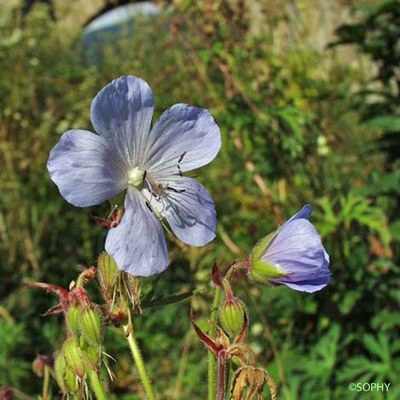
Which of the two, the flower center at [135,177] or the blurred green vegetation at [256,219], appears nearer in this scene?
the flower center at [135,177]

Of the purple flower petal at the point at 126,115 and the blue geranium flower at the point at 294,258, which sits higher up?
the purple flower petal at the point at 126,115

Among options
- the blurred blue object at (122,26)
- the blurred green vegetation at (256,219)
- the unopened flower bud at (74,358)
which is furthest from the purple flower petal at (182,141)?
the blurred blue object at (122,26)

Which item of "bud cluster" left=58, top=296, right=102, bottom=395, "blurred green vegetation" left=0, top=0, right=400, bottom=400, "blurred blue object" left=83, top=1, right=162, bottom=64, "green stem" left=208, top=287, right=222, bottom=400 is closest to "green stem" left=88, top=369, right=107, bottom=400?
"bud cluster" left=58, top=296, right=102, bottom=395

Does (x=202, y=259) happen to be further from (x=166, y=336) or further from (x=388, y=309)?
(x=388, y=309)

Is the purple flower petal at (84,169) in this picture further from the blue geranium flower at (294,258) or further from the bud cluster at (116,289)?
the blue geranium flower at (294,258)

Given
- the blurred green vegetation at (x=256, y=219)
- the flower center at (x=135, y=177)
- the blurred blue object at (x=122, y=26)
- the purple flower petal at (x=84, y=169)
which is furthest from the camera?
the blurred blue object at (x=122, y=26)

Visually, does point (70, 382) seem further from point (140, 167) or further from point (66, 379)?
point (140, 167)

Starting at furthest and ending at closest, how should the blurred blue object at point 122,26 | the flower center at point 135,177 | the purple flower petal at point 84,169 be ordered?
the blurred blue object at point 122,26, the flower center at point 135,177, the purple flower petal at point 84,169

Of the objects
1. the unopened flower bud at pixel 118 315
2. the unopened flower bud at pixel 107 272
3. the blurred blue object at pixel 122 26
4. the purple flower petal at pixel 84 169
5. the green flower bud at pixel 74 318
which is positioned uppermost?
the purple flower petal at pixel 84 169
